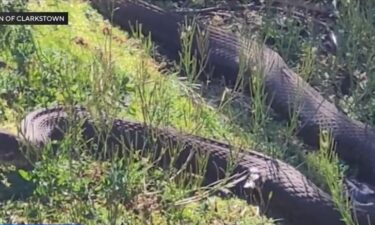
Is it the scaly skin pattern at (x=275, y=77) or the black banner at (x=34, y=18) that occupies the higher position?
the black banner at (x=34, y=18)

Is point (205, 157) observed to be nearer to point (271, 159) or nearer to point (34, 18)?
point (271, 159)

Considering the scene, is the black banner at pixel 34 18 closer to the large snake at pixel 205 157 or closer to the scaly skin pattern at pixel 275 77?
the scaly skin pattern at pixel 275 77

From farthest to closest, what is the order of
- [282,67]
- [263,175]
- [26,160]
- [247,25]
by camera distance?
[247,25]
[282,67]
[263,175]
[26,160]

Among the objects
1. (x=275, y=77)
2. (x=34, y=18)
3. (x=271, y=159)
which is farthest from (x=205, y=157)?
(x=34, y=18)

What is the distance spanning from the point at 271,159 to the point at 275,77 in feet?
3.82

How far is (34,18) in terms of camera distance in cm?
668

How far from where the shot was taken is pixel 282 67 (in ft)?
22.7

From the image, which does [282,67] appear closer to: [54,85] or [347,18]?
[347,18]

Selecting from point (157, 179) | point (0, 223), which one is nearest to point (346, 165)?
point (157, 179)

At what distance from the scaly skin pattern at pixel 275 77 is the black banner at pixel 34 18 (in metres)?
0.44

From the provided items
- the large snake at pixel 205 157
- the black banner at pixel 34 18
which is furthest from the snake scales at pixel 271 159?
the black banner at pixel 34 18

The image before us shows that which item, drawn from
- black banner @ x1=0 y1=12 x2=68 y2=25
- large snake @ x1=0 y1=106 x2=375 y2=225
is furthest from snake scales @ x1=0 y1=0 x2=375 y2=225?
black banner @ x1=0 y1=12 x2=68 y2=25

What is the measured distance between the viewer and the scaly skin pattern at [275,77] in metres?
6.16

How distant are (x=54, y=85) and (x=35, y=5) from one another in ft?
3.73
